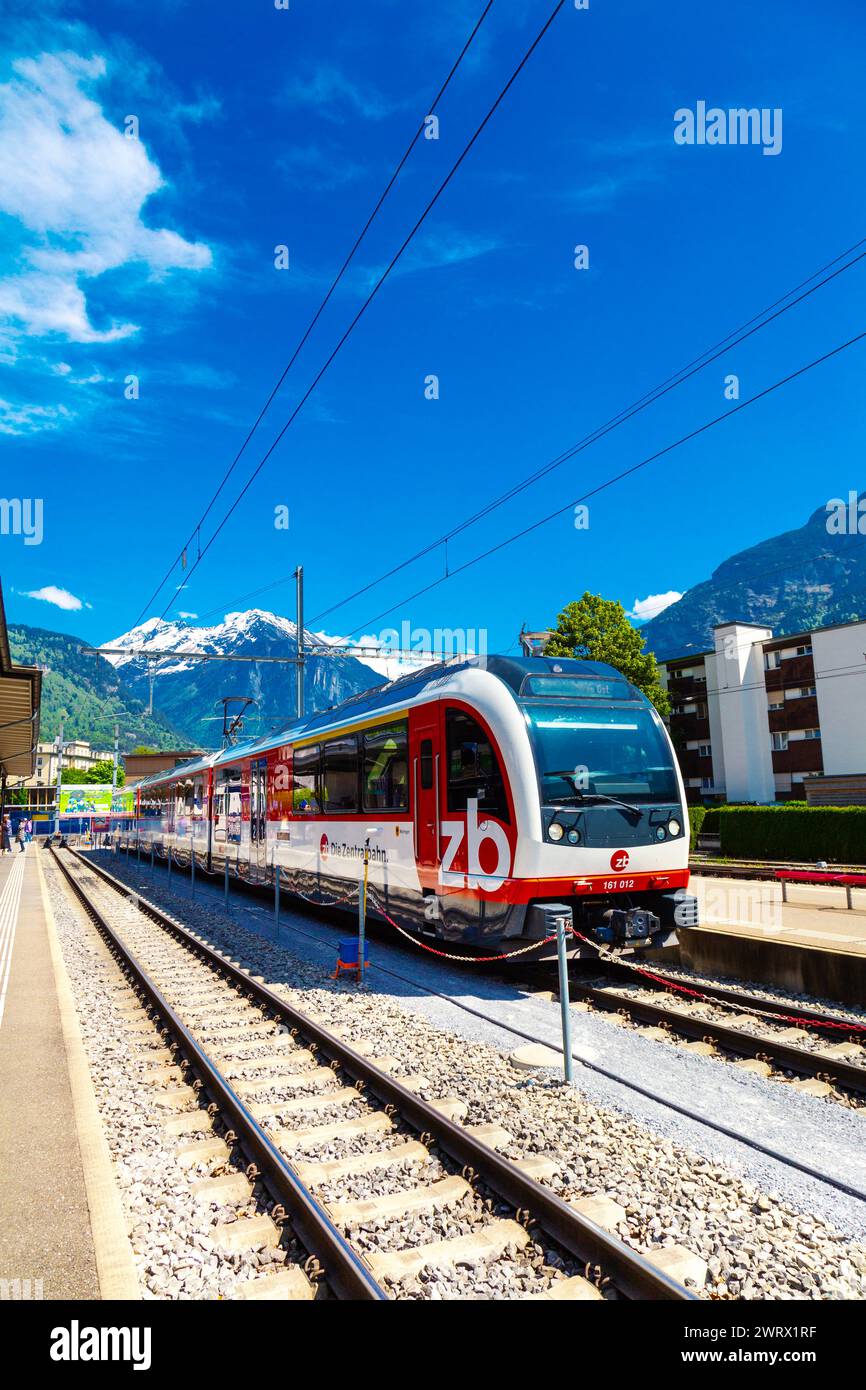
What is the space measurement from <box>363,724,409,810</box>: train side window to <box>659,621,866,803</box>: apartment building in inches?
1307

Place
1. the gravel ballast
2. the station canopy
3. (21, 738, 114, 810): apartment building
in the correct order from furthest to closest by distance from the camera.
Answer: (21, 738, 114, 810): apartment building, the station canopy, the gravel ballast

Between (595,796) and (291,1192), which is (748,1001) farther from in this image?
(291,1192)

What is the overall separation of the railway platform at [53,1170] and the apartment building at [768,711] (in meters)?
38.0

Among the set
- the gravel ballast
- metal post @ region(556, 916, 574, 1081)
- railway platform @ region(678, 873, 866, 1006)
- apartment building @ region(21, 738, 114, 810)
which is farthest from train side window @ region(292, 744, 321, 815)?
apartment building @ region(21, 738, 114, 810)

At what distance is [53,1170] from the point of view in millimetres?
4691

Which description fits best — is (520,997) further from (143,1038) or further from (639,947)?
(143,1038)

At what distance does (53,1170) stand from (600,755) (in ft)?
20.7

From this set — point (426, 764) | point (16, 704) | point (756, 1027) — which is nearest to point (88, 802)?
point (16, 704)

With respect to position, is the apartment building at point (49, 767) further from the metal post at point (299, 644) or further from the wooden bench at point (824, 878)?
the wooden bench at point (824, 878)

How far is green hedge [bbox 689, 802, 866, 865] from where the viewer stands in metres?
22.9

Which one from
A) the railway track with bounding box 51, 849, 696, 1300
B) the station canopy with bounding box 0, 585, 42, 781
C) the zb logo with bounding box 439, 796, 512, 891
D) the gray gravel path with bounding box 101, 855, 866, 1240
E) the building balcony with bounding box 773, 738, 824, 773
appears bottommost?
the gray gravel path with bounding box 101, 855, 866, 1240

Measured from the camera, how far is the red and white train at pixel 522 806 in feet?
27.6

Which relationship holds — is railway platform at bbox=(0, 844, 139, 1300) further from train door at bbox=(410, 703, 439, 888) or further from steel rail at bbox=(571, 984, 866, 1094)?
steel rail at bbox=(571, 984, 866, 1094)
